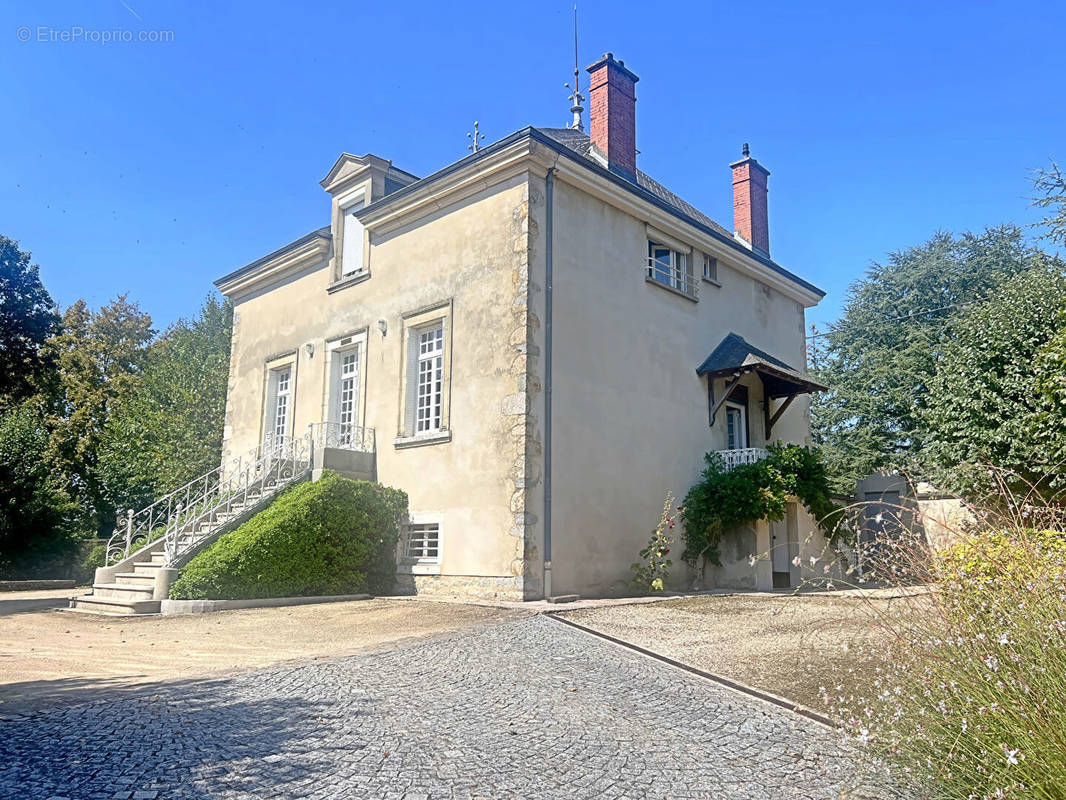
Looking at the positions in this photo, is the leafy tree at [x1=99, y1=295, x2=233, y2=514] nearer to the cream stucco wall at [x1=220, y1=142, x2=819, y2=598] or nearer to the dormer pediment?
the cream stucco wall at [x1=220, y1=142, x2=819, y2=598]

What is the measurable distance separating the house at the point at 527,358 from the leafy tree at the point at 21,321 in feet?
17.1

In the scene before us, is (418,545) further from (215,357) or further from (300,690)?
(215,357)

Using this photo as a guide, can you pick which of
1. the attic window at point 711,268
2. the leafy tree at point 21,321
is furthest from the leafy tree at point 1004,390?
the leafy tree at point 21,321

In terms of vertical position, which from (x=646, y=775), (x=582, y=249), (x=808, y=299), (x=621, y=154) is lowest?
(x=646, y=775)

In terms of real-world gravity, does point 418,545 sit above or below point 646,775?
above

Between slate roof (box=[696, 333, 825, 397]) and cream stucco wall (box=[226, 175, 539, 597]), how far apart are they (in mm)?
5087

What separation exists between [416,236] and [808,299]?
1075 cm

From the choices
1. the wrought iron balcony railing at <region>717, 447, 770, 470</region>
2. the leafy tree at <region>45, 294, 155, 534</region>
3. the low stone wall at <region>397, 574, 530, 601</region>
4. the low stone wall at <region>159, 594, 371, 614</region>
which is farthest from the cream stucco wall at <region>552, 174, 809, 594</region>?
the leafy tree at <region>45, 294, 155, 534</region>

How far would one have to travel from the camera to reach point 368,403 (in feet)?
49.7

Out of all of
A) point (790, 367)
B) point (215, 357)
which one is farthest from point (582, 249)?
point (215, 357)

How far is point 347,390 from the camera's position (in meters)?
Result: 16.3

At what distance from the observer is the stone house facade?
40.4 ft

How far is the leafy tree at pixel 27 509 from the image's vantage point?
22609 mm

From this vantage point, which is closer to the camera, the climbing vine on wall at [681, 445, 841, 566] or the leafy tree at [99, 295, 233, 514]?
the climbing vine on wall at [681, 445, 841, 566]
